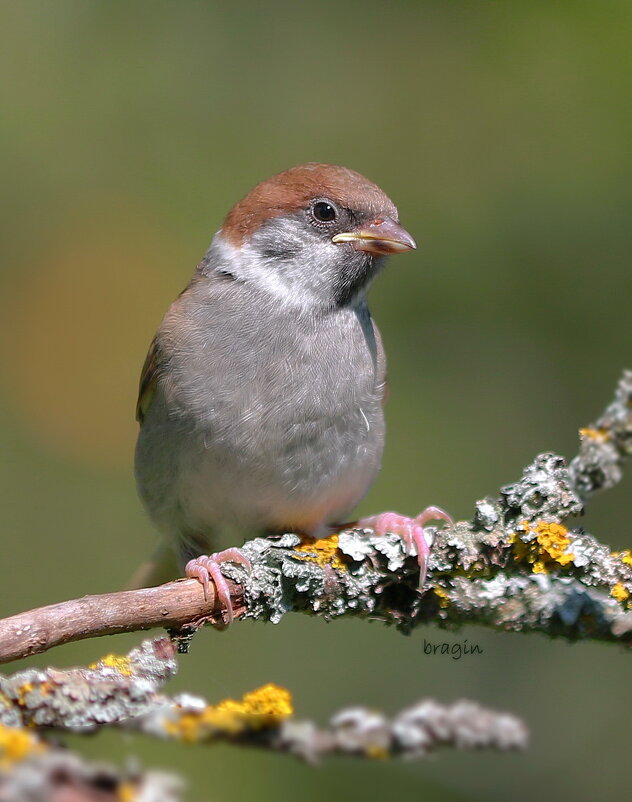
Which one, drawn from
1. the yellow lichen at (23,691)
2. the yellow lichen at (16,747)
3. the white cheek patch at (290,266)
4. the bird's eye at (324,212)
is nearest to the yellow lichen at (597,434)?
the white cheek patch at (290,266)

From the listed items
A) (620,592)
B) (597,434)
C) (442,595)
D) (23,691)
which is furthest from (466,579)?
(23,691)

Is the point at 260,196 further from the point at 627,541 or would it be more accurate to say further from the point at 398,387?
the point at 627,541

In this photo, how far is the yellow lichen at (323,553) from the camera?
9.85 feet

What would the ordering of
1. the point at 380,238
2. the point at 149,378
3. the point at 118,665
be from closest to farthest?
the point at 118,665, the point at 380,238, the point at 149,378

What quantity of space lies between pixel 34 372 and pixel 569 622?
161 inches

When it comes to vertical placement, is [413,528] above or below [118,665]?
above

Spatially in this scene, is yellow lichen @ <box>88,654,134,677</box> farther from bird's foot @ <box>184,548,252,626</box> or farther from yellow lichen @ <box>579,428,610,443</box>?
yellow lichen @ <box>579,428,610,443</box>

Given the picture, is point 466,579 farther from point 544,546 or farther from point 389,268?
point 389,268

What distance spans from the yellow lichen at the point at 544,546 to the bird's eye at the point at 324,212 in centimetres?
160

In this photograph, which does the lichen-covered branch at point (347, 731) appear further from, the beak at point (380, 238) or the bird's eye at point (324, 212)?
the bird's eye at point (324, 212)

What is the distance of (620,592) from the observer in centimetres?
257

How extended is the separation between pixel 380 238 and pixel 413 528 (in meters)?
1.28

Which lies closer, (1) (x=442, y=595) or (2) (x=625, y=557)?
(2) (x=625, y=557)

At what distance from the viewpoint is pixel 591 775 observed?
12.5 ft
